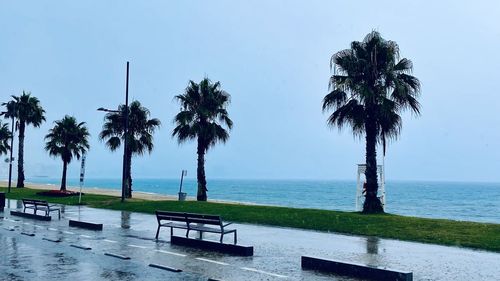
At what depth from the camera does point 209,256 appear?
44.5 feet

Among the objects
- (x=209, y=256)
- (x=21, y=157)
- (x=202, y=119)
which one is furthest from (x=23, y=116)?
(x=209, y=256)

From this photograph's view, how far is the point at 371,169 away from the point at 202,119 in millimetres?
15467

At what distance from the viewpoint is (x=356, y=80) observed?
26.1m

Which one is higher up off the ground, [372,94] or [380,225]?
[372,94]

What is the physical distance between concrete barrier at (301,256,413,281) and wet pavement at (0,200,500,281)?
1.06 ft

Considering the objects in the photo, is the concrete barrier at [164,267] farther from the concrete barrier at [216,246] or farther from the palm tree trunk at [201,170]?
the palm tree trunk at [201,170]

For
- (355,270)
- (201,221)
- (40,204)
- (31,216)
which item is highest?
(201,221)

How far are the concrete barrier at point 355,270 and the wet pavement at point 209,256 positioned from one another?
324 millimetres

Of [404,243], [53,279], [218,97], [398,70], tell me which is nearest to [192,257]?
[53,279]

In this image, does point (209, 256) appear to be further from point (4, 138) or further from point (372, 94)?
point (4, 138)

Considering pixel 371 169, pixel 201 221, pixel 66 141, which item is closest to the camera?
pixel 201 221

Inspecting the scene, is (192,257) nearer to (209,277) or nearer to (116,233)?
(209,277)

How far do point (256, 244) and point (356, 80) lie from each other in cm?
1290

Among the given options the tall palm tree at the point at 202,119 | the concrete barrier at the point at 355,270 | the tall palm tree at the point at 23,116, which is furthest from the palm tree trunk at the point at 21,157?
the concrete barrier at the point at 355,270
